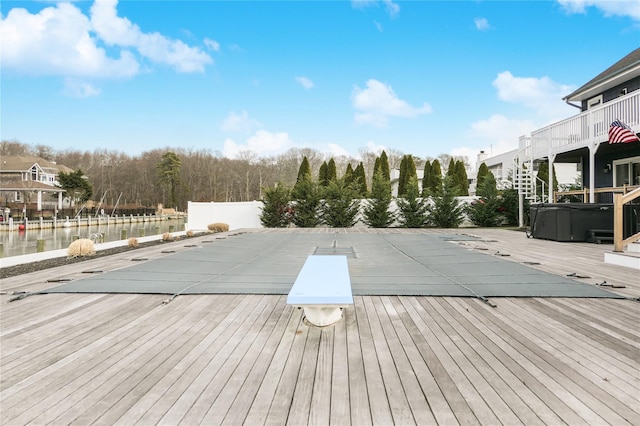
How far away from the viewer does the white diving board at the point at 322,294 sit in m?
2.48

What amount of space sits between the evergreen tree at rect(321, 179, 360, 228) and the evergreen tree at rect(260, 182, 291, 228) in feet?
5.53

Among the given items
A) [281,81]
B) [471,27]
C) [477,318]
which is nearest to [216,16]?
[281,81]

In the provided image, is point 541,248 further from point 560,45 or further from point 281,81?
point 281,81

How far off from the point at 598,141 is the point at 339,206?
9.59 meters

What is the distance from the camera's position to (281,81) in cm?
2172

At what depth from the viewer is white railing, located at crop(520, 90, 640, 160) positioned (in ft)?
29.6

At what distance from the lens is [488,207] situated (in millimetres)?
15844

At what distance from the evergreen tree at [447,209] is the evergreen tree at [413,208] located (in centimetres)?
45

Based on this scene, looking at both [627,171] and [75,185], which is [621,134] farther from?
[75,185]

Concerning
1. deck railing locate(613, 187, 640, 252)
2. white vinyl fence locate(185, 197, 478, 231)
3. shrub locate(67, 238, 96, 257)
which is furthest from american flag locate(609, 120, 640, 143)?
white vinyl fence locate(185, 197, 478, 231)

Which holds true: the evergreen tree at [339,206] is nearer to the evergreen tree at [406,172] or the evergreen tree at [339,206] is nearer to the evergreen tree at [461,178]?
the evergreen tree at [406,172]

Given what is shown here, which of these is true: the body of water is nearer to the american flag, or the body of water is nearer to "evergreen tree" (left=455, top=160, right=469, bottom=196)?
the american flag

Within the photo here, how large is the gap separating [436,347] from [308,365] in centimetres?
87

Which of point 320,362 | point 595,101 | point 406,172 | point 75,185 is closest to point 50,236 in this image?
point 75,185
